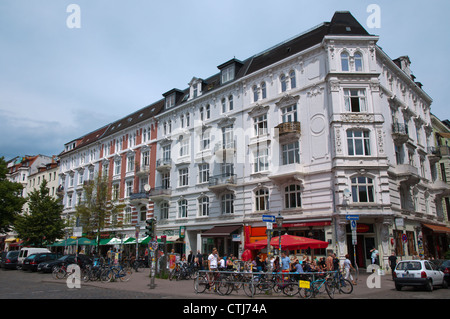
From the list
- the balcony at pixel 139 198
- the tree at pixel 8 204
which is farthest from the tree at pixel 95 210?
the tree at pixel 8 204

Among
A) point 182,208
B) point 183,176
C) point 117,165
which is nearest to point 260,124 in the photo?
point 183,176

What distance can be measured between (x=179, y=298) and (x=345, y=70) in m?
21.5

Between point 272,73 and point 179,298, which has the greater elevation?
point 272,73

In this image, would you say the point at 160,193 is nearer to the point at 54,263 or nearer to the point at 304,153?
the point at 54,263

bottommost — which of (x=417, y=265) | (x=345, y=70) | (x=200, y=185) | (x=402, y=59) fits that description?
(x=417, y=265)

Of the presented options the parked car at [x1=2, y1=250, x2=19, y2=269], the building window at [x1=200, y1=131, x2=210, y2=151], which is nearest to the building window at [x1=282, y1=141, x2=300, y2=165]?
the building window at [x1=200, y1=131, x2=210, y2=151]

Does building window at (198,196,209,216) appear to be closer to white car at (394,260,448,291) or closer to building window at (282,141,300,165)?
building window at (282,141,300,165)

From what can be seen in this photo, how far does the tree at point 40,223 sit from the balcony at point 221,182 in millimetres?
21155

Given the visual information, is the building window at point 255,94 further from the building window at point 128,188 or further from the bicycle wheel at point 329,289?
the bicycle wheel at point 329,289

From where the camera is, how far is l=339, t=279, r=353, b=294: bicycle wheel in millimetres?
15320

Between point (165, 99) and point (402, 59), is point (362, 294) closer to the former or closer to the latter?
point (402, 59)

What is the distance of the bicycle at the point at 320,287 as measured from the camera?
13.8m

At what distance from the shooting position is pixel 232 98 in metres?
35.5
